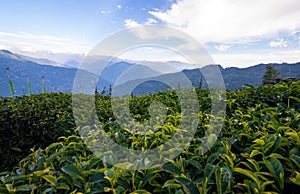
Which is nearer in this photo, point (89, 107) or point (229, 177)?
point (229, 177)

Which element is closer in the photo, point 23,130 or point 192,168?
point 192,168

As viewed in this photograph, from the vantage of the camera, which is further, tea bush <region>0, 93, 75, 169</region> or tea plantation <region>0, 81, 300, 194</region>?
tea bush <region>0, 93, 75, 169</region>

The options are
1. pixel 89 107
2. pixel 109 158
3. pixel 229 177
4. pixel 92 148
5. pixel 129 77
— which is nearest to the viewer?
pixel 229 177

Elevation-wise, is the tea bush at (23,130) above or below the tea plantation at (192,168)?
below

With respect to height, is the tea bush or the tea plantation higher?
the tea plantation

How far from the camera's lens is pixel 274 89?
10.0ft

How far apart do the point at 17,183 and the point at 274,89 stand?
2.69m

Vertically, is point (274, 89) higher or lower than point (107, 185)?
higher

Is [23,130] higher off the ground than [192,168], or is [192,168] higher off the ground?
[192,168]

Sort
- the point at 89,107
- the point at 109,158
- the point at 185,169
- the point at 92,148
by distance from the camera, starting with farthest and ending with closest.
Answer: the point at 89,107
the point at 92,148
the point at 109,158
the point at 185,169

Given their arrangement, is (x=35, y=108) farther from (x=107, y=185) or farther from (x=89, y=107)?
(x=107, y=185)

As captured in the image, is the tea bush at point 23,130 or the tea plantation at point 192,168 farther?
the tea bush at point 23,130

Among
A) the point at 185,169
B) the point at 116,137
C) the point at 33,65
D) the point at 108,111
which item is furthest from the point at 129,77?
the point at 33,65

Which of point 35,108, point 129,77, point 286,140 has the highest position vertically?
point 129,77
